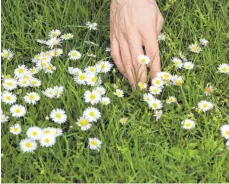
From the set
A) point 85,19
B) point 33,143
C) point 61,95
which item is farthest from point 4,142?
point 85,19

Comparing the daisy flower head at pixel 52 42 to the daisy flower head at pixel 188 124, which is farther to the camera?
the daisy flower head at pixel 52 42

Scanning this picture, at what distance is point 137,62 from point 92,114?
303 mm

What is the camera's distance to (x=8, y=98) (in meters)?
2.06

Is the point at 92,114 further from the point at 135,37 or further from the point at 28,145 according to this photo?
the point at 135,37

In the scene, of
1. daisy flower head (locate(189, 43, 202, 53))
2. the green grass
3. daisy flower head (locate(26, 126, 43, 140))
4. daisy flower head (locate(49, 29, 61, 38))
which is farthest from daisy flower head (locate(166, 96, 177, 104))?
daisy flower head (locate(49, 29, 61, 38))

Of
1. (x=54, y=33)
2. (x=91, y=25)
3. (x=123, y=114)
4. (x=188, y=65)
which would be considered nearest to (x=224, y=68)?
(x=188, y=65)

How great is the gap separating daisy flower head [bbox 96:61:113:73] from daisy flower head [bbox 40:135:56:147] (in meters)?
0.41

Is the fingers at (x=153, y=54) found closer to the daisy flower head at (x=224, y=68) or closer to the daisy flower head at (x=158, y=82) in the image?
the daisy flower head at (x=158, y=82)

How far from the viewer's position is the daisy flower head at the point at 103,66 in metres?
2.23

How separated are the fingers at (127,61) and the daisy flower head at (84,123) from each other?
271 millimetres

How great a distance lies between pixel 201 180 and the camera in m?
1.84

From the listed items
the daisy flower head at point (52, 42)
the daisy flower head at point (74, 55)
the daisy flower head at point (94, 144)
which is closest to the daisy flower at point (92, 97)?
the daisy flower head at point (94, 144)

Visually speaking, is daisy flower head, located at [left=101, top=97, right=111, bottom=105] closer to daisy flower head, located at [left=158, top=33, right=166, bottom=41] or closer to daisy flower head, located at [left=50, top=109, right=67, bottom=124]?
daisy flower head, located at [left=50, top=109, right=67, bottom=124]

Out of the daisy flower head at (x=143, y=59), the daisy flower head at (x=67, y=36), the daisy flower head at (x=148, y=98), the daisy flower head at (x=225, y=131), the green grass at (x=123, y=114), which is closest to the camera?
the green grass at (x=123, y=114)
